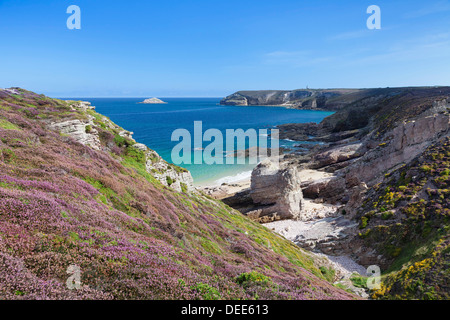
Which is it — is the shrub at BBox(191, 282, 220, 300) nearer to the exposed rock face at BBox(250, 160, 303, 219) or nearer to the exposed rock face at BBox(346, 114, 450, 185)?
the exposed rock face at BBox(250, 160, 303, 219)

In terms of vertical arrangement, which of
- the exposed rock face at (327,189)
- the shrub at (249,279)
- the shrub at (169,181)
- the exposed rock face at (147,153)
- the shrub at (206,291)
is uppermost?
the exposed rock face at (147,153)

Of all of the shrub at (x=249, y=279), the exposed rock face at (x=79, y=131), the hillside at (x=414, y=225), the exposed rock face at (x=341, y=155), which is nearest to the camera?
the shrub at (x=249, y=279)

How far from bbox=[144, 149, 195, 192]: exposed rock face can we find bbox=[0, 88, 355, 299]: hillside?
4906 mm

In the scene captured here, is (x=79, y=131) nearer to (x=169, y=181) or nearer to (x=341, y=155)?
(x=169, y=181)

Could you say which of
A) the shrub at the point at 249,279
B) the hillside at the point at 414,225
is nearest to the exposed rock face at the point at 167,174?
the shrub at the point at 249,279

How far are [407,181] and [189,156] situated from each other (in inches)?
2152

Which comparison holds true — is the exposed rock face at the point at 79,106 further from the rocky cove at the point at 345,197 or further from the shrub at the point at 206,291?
the shrub at the point at 206,291

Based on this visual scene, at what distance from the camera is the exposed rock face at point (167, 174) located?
2300 centimetres

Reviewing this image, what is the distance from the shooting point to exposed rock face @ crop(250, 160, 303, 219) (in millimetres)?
32812

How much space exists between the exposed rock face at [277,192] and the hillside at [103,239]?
561 inches
